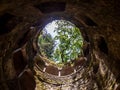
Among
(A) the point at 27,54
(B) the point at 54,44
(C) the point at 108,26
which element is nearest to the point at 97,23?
(C) the point at 108,26

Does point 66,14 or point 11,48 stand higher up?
point 66,14

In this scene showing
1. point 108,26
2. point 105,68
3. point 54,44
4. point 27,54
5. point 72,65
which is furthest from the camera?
point 54,44

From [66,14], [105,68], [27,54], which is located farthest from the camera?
[27,54]

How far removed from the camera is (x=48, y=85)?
11.5m

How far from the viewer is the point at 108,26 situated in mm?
A: 7496

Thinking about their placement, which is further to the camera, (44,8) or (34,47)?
(34,47)

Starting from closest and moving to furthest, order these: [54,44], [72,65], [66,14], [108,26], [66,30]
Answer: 1. [108,26]
2. [66,14]
3. [72,65]
4. [66,30]
5. [54,44]

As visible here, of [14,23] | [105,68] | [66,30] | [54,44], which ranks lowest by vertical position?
[54,44]

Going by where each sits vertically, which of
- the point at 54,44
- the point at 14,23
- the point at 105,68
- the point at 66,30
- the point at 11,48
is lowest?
the point at 54,44

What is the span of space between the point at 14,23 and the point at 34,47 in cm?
384

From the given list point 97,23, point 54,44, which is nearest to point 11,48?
point 97,23

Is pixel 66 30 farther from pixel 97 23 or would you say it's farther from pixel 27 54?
pixel 97 23

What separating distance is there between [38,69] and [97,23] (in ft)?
16.0

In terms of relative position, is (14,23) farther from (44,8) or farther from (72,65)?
(72,65)
